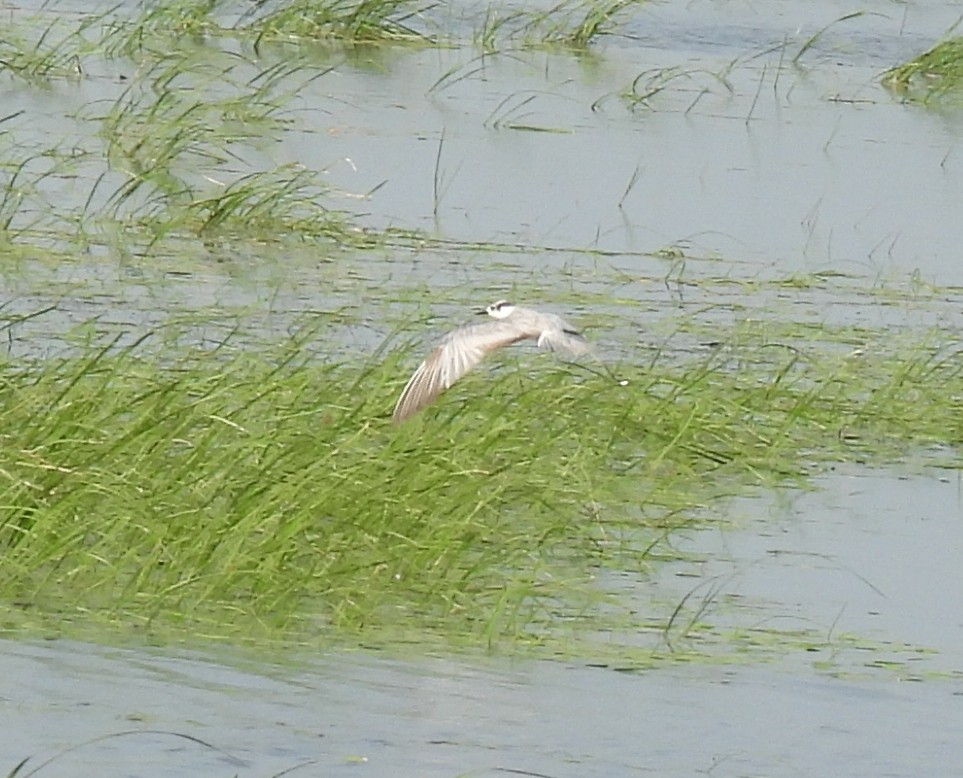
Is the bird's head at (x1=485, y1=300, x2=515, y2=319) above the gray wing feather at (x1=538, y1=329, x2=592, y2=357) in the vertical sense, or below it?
above

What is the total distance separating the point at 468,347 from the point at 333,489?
65 centimetres

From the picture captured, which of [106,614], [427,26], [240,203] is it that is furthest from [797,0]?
[106,614]

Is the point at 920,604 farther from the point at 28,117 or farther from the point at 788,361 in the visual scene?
the point at 28,117

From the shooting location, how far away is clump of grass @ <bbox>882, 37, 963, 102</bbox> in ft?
54.6

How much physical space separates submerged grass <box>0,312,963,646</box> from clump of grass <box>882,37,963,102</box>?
8857 mm

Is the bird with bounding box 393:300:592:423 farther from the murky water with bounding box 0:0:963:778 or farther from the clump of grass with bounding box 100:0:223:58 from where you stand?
the clump of grass with bounding box 100:0:223:58

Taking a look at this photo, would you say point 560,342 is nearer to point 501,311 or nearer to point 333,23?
point 501,311

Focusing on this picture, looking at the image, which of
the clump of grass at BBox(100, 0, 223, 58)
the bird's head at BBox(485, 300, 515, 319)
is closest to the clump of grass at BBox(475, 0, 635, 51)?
the clump of grass at BBox(100, 0, 223, 58)

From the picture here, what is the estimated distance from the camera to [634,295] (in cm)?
1023

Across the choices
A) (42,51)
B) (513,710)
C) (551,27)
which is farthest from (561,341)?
(551,27)

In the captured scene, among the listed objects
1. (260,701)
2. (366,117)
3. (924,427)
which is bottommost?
(260,701)

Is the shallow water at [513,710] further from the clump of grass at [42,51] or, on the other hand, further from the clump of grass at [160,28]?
the clump of grass at [160,28]

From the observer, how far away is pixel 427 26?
56.3 ft

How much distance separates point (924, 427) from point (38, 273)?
284 centimetres
